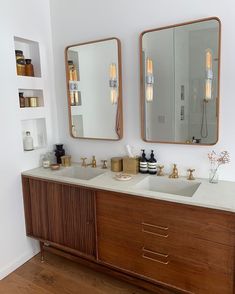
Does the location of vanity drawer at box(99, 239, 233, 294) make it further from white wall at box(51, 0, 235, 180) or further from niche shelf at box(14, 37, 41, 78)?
niche shelf at box(14, 37, 41, 78)

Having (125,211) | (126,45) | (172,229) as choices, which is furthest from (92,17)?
(172,229)

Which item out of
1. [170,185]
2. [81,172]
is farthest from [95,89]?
[170,185]

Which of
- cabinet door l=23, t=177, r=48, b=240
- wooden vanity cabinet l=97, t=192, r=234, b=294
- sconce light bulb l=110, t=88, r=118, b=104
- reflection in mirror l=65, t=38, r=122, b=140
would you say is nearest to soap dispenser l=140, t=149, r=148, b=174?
reflection in mirror l=65, t=38, r=122, b=140

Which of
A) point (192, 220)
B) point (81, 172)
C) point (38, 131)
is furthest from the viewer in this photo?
point (38, 131)

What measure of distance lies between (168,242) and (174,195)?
11.5 inches

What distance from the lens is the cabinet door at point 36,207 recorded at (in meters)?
2.11

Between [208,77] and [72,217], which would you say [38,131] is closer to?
[72,217]

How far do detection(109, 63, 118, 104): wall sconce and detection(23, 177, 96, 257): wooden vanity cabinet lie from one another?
807 millimetres

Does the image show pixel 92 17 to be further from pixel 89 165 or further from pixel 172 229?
pixel 172 229

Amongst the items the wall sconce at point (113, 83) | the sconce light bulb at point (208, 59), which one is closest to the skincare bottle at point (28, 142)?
the wall sconce at point (113, 83)

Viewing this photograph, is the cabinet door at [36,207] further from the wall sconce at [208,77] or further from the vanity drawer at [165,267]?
the wall sconce at [208,77]

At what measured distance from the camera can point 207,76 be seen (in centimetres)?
173

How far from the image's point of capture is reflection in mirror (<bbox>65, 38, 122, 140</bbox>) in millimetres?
2100

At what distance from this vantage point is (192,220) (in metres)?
1.47
